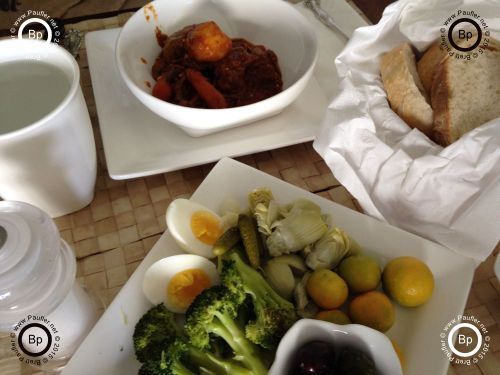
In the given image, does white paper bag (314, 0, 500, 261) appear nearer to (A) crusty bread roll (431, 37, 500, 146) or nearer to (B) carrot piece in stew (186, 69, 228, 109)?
(A) crusty bread roll (431, 37, 500, 146)

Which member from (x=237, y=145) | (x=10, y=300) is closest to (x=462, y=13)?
A: (x=237, y=145)

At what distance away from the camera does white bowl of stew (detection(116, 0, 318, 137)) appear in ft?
3.14

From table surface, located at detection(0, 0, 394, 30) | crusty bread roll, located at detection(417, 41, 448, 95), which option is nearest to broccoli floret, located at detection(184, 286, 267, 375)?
crusty bread roll, located at detection(417, 41, 448, 95)

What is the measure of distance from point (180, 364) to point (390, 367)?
27 centimetres

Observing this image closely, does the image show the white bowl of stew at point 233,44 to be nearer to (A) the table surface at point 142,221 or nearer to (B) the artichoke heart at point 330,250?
(A) the table surface at point 142,221

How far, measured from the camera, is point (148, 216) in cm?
95

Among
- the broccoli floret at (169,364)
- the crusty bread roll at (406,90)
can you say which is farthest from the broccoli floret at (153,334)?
the crusty bread roll at (406,90)

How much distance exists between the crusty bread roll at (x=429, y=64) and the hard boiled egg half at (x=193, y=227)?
0.52 m

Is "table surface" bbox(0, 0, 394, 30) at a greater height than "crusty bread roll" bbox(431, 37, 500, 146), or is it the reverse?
"crusty bread roll" bbox(431, 37, 500, 146)

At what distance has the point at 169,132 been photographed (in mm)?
1049

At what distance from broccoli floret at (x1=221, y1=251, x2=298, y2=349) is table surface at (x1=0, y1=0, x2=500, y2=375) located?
0.26 metres

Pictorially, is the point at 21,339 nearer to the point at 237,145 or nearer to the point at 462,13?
the point at 237,145

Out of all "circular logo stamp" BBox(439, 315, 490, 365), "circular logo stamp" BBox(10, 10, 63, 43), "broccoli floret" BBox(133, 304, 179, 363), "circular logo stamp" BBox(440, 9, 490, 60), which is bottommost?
"circular logo stamp" BBox(10, 10, 63, 43)

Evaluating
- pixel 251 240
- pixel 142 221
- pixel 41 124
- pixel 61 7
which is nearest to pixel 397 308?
pixel 251 240
